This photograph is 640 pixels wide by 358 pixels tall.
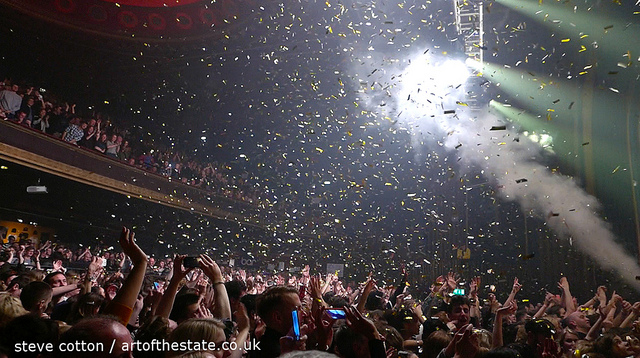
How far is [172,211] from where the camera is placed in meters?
15.9

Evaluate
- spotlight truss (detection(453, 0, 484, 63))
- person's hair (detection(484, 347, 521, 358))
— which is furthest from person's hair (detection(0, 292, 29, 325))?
spotlight truss (detection(453, 0, 484, 63))

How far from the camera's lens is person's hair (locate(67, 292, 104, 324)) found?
10.6ft

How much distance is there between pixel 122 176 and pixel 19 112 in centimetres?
341

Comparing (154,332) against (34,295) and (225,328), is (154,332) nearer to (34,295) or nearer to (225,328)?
(225,328)

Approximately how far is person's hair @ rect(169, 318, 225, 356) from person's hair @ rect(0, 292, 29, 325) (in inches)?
38.8

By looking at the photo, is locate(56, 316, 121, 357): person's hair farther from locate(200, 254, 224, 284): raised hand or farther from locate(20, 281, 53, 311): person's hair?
locate(20, 281, 53, 311): person's hair

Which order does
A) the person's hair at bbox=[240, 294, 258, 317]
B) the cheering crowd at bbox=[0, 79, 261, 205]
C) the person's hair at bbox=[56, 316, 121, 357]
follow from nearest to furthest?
the person's hair at bbox=[56, 316, 121, 357] < the person's hair at bbox=[240, 294, 258, 317] < the cheering crowd at bbox=[0, 79, 261, 205]

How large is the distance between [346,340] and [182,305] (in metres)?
1.42

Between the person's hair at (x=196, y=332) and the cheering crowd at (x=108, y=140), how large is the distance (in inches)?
381

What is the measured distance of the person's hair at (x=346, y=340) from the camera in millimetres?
2090

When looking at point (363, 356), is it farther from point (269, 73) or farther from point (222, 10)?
point (269, 73)

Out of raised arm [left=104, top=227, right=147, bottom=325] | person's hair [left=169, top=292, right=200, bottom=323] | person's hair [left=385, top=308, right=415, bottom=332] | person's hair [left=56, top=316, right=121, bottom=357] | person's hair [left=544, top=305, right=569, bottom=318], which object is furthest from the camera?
person's hair [left=544, top=305, right=569, bottom=318]

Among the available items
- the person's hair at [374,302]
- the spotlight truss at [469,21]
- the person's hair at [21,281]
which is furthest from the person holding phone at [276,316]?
the spotlight truss at [469,21]

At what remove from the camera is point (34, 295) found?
3176 mm
